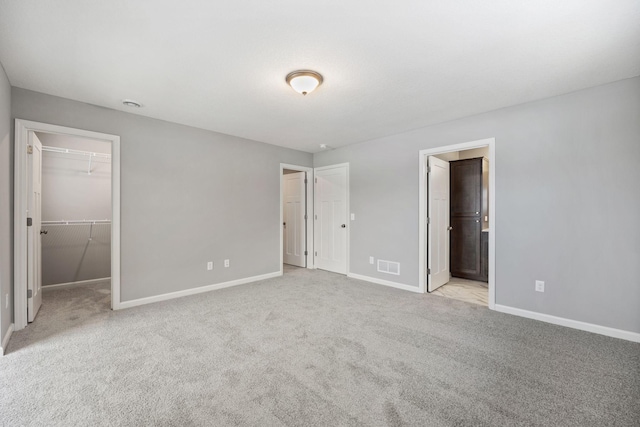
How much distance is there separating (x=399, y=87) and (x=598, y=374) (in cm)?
281

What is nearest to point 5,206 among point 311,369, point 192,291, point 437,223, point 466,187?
point 192,291

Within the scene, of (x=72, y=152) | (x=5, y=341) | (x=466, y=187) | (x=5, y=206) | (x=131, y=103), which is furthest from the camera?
(x=466, y=187)

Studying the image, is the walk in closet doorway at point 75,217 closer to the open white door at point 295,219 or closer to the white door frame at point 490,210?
the open white door at point 295,219

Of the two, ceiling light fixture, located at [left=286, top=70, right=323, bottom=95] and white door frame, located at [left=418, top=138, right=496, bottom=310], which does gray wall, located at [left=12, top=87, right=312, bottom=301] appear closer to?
ceiling light fixture, located at [left=286, top=70, right=323, bottom=95]

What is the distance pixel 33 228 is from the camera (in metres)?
2.93

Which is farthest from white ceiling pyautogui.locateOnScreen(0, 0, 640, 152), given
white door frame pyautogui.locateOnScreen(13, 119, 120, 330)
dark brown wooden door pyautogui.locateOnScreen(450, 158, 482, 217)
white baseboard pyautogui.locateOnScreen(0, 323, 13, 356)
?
white baseboard pyautogui.locateOnScreen(0, 323, 13, 356)

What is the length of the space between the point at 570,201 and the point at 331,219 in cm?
345

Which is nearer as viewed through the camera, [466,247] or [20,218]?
[20,218]

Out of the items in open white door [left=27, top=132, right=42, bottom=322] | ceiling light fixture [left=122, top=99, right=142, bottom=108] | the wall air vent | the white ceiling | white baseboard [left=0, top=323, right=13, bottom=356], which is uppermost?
the white ceiling

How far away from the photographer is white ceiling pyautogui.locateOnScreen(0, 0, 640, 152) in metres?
1.72

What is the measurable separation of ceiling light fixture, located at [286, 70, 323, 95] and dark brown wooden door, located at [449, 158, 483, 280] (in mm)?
3405

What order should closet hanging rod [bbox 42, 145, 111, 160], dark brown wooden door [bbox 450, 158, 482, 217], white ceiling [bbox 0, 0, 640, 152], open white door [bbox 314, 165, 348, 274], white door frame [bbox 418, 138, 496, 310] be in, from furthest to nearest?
open white door [bbox 314, 165, 348, 274], dark brown wooden door [bbox 450, 158, 482, 217], closet hanging rod [bbox 42, 145, 111, 160], white door frame [bbox 418, 138, 496, 310], white ceiling [bbox 0, 0, 640, 152]

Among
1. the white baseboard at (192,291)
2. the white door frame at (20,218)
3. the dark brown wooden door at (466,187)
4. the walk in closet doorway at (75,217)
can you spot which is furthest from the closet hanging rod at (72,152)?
the dark brown wooden door at (466,187)

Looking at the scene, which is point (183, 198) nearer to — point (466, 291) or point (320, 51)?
point (320, 51)
